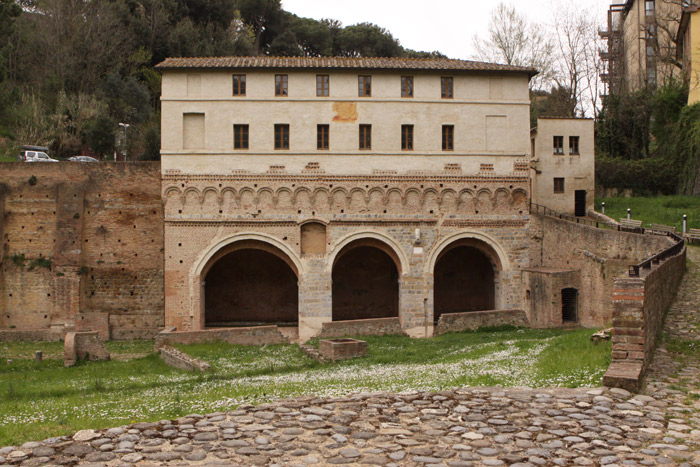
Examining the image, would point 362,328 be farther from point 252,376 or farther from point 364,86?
point 364,86

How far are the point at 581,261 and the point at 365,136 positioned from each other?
958cm

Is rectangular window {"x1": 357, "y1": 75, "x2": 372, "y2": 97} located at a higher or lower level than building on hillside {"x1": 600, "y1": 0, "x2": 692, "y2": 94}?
lower

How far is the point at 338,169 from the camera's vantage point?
26484mm

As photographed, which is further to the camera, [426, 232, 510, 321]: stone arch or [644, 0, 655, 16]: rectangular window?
[644, 0, 655, 16]: rectangular window

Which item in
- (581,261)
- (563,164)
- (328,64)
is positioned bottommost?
(581,261)

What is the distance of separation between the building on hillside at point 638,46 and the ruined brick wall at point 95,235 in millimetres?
30604

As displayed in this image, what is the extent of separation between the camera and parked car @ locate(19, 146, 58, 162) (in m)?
33.8

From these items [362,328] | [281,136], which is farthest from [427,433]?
[281,136]

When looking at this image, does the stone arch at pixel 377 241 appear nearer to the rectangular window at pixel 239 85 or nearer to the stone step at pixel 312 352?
the stone step at pixel 312 352

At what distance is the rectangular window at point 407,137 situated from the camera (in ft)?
88.4

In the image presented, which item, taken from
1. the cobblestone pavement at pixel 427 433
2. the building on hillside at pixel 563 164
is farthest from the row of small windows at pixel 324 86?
the cobblestone pavement at pixel 427 433

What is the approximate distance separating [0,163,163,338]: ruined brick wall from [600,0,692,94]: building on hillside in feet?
100

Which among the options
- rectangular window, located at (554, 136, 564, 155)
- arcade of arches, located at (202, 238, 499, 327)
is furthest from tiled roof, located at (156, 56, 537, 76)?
arcade of arches, located at (202, 238, 499, 327)

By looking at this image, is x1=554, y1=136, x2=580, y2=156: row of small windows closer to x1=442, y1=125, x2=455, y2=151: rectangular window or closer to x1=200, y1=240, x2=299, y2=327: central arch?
x1=442, y1=125, x2=455, y2=151: rectangular window
